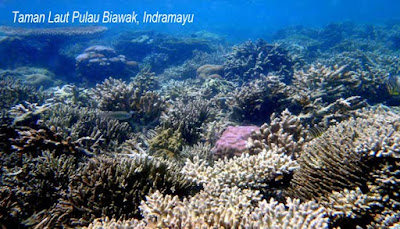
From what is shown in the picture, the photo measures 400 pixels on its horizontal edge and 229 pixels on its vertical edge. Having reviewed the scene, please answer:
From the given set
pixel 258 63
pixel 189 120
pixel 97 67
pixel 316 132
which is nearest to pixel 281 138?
pixel 316 132

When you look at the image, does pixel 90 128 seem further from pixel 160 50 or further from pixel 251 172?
pixel 160 50

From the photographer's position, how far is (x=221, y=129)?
14.5ft

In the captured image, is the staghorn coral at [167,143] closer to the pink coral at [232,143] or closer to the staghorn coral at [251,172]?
the pink coral at [232,143]

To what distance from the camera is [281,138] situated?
3520 millimetres

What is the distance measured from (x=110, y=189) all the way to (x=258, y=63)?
27.7 feet

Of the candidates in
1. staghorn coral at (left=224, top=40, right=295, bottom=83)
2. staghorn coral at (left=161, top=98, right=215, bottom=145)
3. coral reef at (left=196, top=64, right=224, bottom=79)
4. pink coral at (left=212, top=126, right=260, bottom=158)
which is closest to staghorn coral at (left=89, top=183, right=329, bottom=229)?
pink coral at (left=212, top=126, right=260, bottom=158)

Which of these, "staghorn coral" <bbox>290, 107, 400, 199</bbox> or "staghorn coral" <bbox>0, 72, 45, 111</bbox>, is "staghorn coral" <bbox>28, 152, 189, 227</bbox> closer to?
"staghorn coral" <bbox>290, 107, 400, 199</bbox>

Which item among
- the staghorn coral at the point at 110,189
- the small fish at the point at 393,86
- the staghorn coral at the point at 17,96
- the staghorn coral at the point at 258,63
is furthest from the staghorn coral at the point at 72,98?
the small fish at the point at 393,86

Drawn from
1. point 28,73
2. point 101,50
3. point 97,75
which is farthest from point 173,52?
point 28,73

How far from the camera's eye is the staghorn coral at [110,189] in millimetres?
2611

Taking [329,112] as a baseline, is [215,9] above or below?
above

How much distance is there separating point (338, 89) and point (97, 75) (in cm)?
1135

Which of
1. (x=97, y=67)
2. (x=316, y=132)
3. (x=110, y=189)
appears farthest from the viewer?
(x=97, y=67)

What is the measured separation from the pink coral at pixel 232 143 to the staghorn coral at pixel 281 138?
186 millimetres
